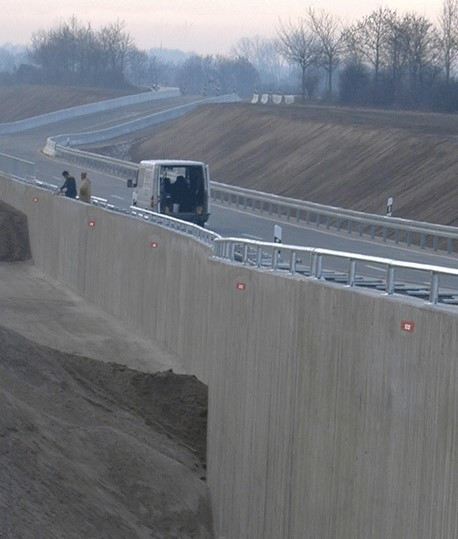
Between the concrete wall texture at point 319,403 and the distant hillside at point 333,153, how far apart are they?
17.1m

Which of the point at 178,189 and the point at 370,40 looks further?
the point at 370,40

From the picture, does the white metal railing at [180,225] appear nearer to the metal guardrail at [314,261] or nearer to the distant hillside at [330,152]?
the metal guardrail at [314,261]

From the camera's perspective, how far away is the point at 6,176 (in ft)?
130

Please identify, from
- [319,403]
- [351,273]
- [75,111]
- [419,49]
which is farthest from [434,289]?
[75,111]

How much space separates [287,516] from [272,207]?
26.7m

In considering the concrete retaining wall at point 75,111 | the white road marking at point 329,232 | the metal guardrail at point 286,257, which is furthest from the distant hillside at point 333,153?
the concrete retaining wall at point 75,111

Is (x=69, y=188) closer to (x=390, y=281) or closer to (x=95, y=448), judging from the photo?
(x=95, y=448)

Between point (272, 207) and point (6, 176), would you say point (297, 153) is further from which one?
point (6, 176)

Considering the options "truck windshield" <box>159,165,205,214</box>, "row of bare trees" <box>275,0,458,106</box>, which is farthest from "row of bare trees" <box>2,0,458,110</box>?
"truck windshield" <box>159,165,205,214</box>

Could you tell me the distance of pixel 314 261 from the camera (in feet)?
48.4

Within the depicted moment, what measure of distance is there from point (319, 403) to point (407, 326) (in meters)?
2.26

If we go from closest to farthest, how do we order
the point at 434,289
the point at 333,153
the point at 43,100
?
the point at 434,289
the point at 333,153
the point at 43,100

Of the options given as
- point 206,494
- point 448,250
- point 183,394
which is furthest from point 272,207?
point 206,494

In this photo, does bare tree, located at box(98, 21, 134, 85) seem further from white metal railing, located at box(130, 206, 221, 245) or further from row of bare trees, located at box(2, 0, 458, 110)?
white metal railing, located at box(130, 206, 221, 245)
